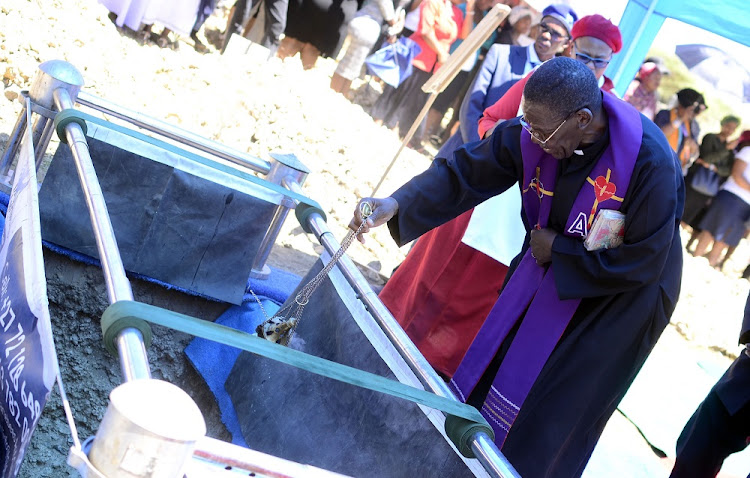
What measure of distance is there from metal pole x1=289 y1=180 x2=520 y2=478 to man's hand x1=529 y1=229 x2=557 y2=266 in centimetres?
68

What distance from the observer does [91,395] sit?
329cm

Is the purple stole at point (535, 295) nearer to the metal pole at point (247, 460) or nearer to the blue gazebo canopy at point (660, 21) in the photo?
the metal pole at point (247, 460)

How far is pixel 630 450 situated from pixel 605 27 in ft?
8.30

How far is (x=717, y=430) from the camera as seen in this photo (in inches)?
139

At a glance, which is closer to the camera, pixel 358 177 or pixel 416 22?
pixel 358 177

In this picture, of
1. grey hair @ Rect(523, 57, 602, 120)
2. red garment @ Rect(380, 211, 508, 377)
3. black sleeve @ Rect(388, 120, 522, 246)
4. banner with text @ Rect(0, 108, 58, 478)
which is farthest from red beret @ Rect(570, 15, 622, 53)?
banner with text @ Rect(0, 108, 58, 478)

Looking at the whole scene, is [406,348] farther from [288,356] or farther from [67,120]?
[67,120]

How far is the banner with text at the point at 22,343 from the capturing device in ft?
4.85

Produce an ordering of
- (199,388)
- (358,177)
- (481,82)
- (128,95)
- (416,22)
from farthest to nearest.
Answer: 1. (416,22)
2. (358,177)
3. (128,95)
4. (481,82)
5. (199,388)

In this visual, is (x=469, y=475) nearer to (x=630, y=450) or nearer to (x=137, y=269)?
(x=137, y=269)

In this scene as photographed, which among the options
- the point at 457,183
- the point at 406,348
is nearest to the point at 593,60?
the point at 457,183

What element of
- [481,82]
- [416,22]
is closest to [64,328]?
[481,82]

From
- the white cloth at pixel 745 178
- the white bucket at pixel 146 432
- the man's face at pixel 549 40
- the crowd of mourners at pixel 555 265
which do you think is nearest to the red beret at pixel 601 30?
the crowd of mourners at pixel 555 265

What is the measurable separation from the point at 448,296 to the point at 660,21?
4235 millimetres
